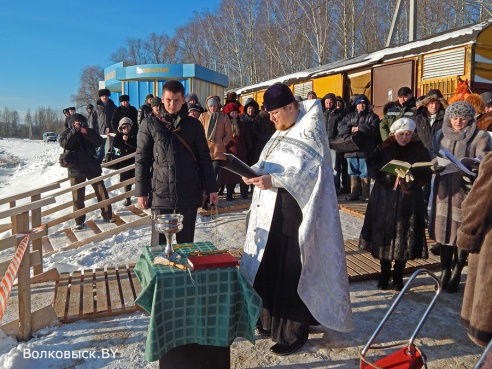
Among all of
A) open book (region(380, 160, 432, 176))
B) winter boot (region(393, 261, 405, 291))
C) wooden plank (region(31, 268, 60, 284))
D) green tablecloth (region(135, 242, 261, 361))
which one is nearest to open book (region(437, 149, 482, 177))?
open book (region(380, 160, 432, 176))

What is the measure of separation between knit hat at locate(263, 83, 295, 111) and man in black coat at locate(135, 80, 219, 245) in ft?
3.19

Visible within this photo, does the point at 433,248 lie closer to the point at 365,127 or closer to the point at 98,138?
the point at 365,127

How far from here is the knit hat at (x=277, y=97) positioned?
10.5ft

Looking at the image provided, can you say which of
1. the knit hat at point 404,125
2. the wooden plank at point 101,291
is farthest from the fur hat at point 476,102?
the wooden plank at point 101,291

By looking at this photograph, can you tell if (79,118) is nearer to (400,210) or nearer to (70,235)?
(70,235)

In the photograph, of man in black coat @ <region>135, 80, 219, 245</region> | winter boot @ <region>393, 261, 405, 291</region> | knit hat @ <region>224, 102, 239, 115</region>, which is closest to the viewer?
man in black coat @ <region>135, 80, 219, 245</region>

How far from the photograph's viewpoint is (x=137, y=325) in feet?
12.4

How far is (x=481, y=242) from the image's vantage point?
285 cm

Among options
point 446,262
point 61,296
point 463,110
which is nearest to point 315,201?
point 463,110

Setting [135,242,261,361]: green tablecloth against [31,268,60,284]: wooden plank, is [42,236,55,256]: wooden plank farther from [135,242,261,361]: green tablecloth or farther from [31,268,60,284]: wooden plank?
[135,242,261,361]: green tablecloth

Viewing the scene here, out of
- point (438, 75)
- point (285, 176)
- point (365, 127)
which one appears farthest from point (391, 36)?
point (285, 176)

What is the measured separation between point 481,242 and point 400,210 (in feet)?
4.45

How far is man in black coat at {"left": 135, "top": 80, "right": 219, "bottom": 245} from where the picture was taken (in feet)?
12.9

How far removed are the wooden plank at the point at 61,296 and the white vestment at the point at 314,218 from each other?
1.87m
